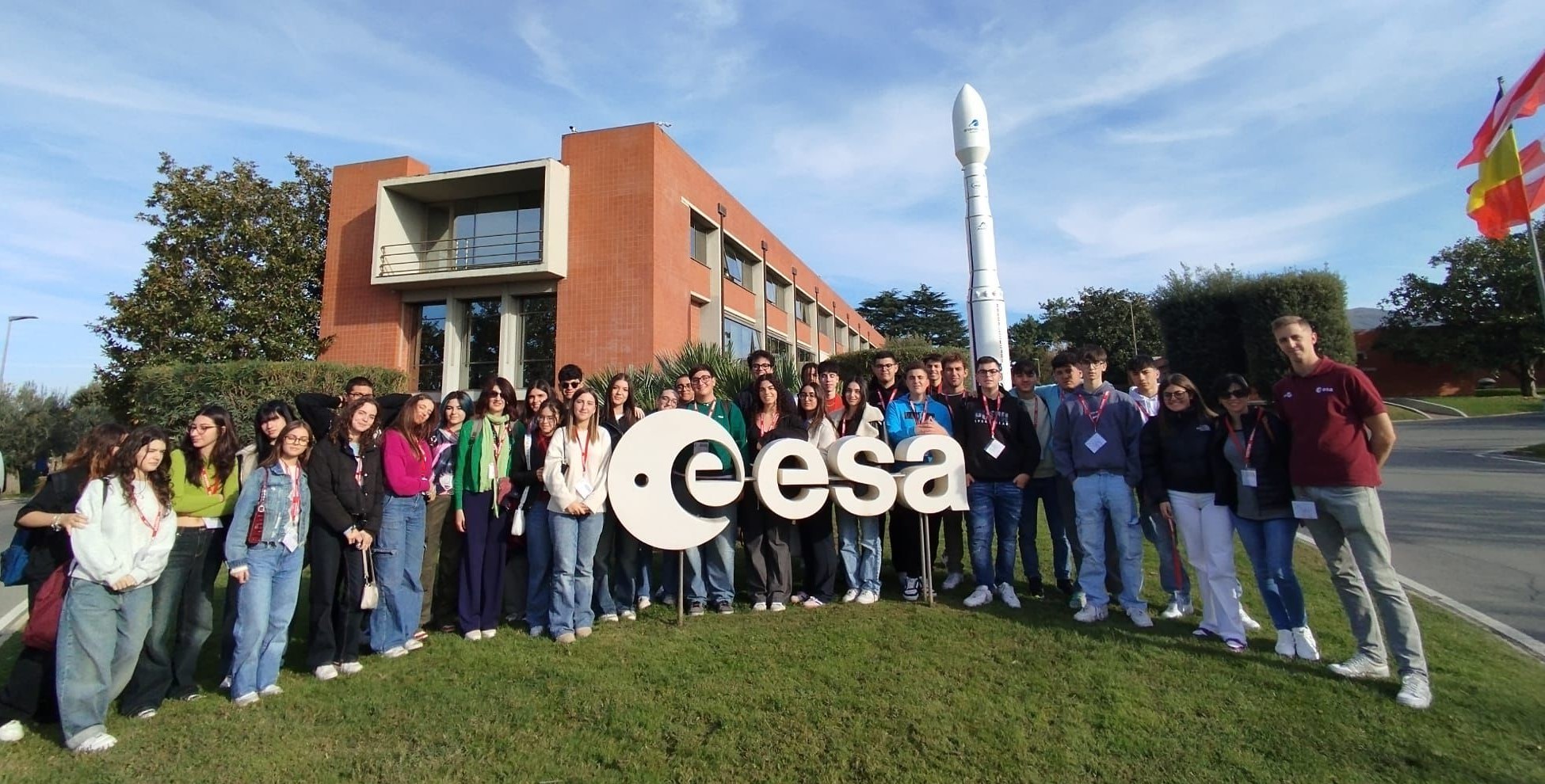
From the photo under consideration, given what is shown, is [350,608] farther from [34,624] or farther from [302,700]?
[34,624]

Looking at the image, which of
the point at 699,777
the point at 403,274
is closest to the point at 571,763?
the point at 699,777

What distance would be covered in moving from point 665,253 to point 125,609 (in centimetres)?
1588

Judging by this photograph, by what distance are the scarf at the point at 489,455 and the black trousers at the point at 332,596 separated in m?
0.93

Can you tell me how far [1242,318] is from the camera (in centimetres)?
2209

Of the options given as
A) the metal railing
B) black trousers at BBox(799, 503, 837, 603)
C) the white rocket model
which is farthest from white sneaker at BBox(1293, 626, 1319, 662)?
the metal railing

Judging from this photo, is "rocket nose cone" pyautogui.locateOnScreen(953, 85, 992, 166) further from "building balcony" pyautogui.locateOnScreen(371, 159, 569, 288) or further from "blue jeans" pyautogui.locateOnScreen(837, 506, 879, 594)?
"blue jeans" pyautogui.locateOnScreen(837, 506, 879, 594)

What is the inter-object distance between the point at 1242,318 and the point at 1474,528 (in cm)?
1592

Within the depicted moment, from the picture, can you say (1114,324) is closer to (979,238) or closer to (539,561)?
(979,238)

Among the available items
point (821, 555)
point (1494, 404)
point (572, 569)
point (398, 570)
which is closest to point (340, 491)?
point (398, 570)

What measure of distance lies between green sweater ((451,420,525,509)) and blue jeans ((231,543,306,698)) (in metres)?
1.10

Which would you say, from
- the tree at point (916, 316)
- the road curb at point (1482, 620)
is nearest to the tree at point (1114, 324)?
the tree at point (916, 316)

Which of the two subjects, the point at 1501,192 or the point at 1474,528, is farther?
the point at 1501,192

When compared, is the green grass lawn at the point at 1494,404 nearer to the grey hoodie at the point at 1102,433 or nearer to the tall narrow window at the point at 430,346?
the grey hoodie at the point at 1102,433

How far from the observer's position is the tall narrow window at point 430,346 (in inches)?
765
